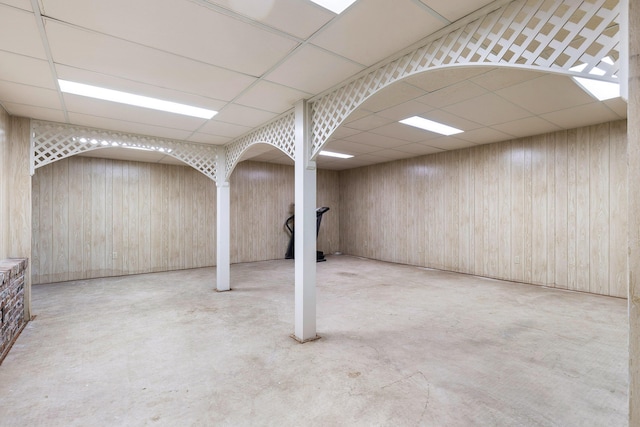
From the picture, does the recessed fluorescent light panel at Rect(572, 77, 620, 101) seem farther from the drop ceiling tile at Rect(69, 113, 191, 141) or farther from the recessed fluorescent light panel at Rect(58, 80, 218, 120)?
the drop ceiling tile at Rect(69, 113, 191, 141)

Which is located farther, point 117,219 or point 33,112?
point 117,219

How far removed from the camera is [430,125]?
14.4 feet

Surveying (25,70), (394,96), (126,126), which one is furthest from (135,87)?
(394,96)

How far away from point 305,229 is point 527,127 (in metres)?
3.93

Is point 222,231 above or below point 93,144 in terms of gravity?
below

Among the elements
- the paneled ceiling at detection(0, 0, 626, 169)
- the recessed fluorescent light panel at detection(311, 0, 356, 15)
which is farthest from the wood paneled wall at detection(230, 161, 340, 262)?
the recessed fluorescent light panel at detection(311, 0, 356, 15)

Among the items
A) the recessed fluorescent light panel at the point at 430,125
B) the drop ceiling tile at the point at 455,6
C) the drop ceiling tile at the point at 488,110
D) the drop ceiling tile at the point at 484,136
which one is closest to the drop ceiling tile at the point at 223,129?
the recessed fluorescent light panel at the point at 430,125

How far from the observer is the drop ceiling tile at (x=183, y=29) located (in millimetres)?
1646

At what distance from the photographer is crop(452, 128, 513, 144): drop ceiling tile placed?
4.75m

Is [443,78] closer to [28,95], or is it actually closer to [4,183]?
[28,95]

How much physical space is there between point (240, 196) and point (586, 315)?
6.68 m

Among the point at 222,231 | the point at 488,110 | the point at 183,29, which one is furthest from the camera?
the point at 222,231

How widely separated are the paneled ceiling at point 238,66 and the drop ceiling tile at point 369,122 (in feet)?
0.05

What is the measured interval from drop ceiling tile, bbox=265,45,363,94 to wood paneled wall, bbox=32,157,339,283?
5004 mm
